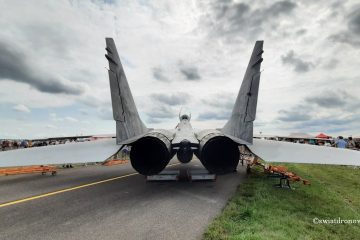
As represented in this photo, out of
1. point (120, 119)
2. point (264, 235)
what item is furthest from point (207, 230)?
point (120, 119)

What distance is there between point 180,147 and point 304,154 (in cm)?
409

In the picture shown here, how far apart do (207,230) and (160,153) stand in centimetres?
401

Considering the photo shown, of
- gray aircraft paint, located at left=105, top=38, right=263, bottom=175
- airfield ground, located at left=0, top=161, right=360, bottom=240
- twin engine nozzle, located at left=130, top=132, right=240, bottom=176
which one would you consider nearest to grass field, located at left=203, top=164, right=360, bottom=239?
airfield ground, located at left=0, top=161, right=360, bottom=240

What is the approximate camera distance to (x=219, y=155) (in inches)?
343

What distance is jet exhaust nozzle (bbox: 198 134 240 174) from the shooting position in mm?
8242

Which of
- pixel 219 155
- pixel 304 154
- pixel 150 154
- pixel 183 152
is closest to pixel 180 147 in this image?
pixel 183 152

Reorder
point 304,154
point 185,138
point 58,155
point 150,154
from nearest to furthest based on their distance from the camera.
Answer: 1. point 304,154
2. point 58,155
3. point 150,154
4. point 185,138

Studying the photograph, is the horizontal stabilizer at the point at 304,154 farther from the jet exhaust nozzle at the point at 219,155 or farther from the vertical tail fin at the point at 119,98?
the vertical tail fin at the point at 119,98

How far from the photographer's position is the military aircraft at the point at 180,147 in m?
7.80

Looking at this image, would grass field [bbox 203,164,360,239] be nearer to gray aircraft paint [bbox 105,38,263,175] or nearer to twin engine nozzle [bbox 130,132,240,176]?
twin engine nozzle [bbox 130,132,240,176]

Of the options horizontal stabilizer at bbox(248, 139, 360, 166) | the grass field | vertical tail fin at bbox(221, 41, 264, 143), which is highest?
vertical tail fin at bbox(221, 41, 264, 143)

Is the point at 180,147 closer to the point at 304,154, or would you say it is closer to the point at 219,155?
the point at 219,155

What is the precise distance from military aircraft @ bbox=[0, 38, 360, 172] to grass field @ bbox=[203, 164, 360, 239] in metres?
1.20

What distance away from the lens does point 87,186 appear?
8930mm
